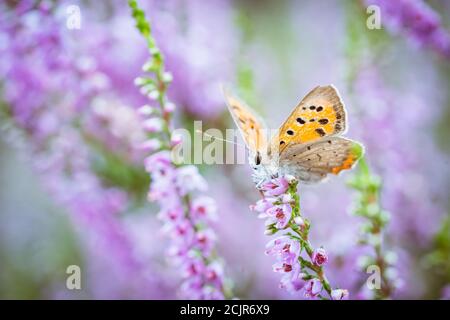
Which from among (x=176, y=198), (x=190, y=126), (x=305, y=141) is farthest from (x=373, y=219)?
(x=190, y=126)

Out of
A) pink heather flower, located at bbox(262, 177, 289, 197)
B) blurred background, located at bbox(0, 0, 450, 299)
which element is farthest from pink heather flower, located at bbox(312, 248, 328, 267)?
blurred background, located at bbox(0, 0, 450, 299)

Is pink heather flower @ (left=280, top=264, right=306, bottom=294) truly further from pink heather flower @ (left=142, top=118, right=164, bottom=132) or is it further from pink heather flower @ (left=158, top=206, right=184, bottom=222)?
pink heather flower @ (left=142, top=118, right=164, bottom=132)

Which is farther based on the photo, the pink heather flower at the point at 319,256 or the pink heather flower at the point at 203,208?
the pink heather flower at the point at 203,208

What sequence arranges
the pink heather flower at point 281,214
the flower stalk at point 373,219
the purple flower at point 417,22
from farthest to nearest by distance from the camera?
the purple flower at point 417,22 < the flower stalk at point 373,219 < the pink heather flower at point 281,214

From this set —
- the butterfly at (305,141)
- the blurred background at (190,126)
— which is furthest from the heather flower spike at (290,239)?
the blurred background at (190,126)

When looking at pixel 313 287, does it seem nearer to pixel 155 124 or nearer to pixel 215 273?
pixel 215 273

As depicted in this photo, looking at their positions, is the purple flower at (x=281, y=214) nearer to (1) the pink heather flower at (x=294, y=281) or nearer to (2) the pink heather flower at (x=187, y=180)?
(1) the pink heather flower at (x=294, y=281)
